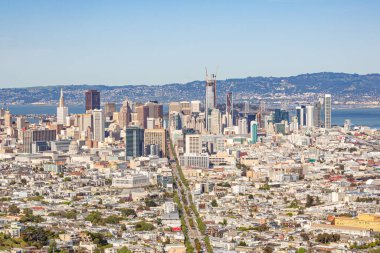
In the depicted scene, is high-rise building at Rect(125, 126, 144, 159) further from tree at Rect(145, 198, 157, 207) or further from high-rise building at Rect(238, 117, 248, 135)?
tree at Rect(145, 198, 157, 207)

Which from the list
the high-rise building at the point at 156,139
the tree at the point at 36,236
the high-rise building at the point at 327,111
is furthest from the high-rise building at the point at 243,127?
the tree at the point at 36,236

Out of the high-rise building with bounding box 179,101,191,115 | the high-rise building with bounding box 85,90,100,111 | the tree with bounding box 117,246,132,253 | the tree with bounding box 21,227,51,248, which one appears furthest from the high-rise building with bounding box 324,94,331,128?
the tree with bounding box 117,246,132,253

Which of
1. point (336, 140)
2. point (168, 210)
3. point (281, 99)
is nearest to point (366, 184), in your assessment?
point (168, 210)

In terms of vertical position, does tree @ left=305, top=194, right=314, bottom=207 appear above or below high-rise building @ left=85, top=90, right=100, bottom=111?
below

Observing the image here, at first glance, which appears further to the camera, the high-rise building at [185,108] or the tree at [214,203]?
the high-rise building at [185,108]

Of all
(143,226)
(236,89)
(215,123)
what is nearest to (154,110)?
(215,123)

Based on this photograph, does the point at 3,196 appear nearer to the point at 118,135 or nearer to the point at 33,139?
the point at 33,139

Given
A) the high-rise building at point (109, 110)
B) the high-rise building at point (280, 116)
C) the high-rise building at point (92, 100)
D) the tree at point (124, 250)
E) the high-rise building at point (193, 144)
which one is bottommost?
the tree at point (124, 250)

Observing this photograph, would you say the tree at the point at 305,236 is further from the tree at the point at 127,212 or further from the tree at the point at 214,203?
the tree at the point at 214,203
